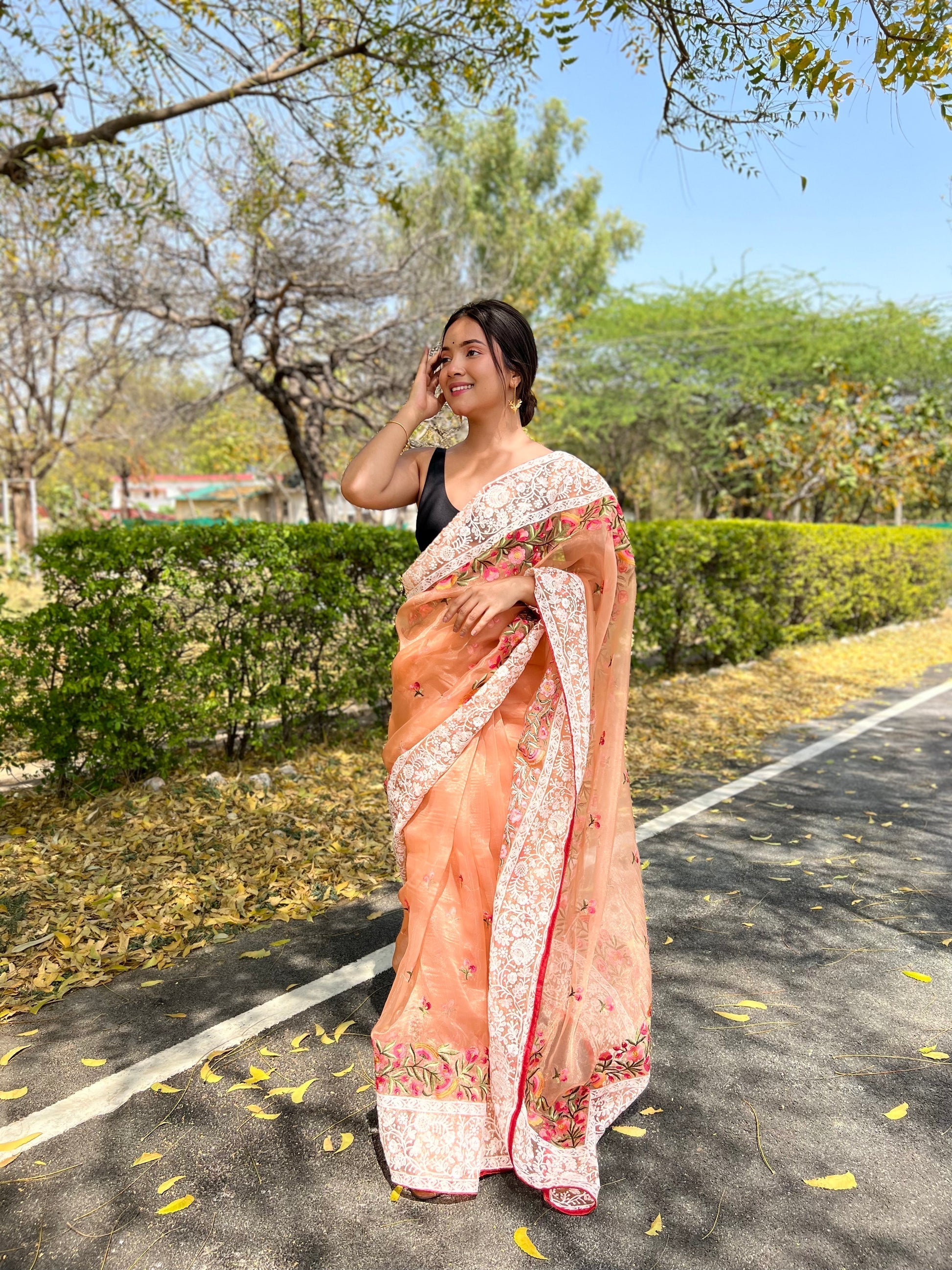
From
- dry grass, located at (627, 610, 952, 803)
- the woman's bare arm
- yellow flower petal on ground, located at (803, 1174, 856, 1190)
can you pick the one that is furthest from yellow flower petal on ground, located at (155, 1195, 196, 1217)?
dry grass, located at (627, 610, 952, 803)

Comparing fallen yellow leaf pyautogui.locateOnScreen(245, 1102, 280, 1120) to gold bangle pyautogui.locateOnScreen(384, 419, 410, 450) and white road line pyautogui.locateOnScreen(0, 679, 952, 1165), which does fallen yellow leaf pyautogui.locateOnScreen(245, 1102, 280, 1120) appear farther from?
gold bangle pyautogui.locateOnScreen(384, 419, 410, 450)

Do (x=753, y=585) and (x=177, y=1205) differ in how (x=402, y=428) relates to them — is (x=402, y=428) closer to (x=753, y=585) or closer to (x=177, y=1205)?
(x=177, y=1205)

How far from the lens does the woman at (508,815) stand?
235 cm

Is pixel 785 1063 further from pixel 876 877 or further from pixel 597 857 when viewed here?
pixel 876 877

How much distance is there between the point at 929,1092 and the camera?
2.75 m

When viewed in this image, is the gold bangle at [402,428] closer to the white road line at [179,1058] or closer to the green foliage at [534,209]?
the white road line at [179,1058]

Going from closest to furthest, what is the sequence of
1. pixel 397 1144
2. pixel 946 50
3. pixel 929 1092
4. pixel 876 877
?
pixel 397 1144
pixel 929 1092
pixel 946 50
pixel 876 877

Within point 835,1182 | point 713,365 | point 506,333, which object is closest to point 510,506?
point 506,333

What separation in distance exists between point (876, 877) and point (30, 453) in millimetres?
26901

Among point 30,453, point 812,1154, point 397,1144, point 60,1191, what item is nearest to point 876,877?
point 812,1154

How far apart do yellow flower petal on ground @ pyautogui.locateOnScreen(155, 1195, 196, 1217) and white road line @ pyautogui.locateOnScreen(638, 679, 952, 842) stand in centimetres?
317

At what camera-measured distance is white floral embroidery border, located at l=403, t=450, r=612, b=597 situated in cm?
255

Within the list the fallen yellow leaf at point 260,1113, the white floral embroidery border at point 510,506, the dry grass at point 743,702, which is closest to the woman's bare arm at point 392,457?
the white floral embroidery border at point 510,506

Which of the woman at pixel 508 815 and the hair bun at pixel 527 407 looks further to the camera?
the hair bun at pixel 527 407
